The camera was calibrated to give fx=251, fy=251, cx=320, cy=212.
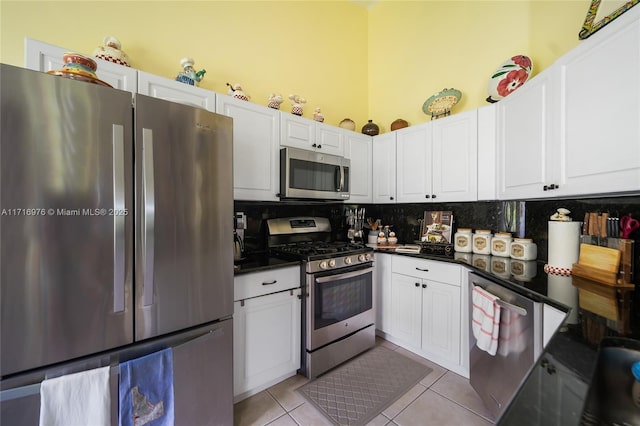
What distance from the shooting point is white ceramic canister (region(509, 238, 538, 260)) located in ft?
6.70

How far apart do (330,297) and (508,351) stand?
118cm

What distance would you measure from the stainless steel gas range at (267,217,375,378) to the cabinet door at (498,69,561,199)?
4.22 ft

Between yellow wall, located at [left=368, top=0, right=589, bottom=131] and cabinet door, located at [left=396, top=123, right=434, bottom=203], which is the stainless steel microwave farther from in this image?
yellow wall, located at [left=368, top=0, right=589, bottom=131]

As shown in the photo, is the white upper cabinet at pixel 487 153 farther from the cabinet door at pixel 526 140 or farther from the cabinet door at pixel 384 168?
the cabinet door at pixel 384 168

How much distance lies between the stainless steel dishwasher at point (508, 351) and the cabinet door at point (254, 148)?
1.77 meters

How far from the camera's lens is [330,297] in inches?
81.3

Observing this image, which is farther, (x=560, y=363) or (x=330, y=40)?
(x=330, y=40)

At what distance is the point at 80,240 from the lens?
104cm

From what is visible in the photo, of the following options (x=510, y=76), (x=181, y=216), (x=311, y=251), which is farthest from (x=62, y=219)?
(x=510, y=76)

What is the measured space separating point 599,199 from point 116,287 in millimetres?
2858

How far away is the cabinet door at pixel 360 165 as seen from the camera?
279 centimetres

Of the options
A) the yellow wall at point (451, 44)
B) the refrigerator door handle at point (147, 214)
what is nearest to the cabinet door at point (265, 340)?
the refrigerator door handle at point (147, 214)

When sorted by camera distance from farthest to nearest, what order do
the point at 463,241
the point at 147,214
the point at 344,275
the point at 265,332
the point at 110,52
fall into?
the point at 463,241 → the point at 344,275 → the point at 265,332 → the point at 110,52 → the point at 147,214

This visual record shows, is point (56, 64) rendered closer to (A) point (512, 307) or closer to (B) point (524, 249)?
(A) point (512, 307)
